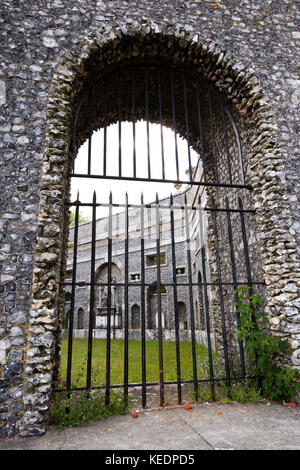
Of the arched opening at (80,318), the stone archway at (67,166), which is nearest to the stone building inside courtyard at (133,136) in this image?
the stone archway at (67,166)

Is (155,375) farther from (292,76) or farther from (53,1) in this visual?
(53,1)

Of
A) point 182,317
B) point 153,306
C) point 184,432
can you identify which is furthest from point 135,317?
point 184,432

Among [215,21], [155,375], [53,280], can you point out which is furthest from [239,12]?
[155,375]

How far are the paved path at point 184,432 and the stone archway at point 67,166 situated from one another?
36cm

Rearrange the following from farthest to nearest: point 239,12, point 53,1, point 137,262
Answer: point 137,262 → point 239,12 → point 53,1

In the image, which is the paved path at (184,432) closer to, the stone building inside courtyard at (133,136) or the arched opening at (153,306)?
the stone building inside courtyard at (133,136)

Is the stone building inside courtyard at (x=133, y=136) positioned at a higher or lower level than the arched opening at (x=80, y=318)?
higher

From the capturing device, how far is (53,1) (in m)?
4.23

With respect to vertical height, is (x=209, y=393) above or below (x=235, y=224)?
below

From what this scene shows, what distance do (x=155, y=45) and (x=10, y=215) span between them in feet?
11.6

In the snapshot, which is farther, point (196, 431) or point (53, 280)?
point (53, 280)

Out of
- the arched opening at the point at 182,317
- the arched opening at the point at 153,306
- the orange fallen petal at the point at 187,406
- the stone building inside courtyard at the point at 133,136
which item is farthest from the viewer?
the arched opening at the point at 153,306

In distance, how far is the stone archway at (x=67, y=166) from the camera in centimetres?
322

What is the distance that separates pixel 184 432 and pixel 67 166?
3636 mm
